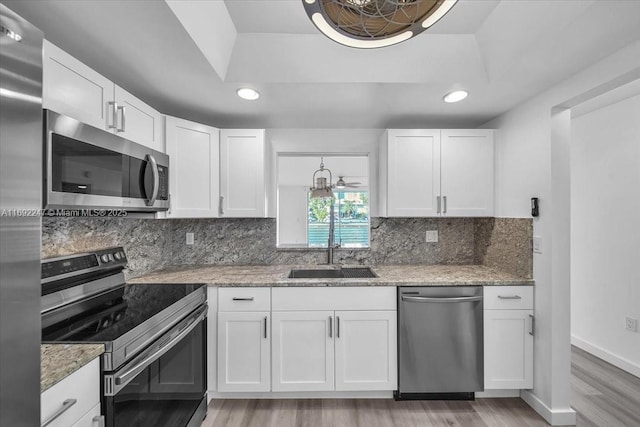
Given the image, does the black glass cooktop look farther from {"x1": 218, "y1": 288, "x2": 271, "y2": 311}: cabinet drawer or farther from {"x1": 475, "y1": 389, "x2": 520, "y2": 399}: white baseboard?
{"x1": 475, "y1": 389, "x2": 520, "y2": 399}: white baseboard

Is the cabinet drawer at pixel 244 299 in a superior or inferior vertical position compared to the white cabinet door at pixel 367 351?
superior

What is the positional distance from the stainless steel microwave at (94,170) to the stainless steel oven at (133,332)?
0.47 metres

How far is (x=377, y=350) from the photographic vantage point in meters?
2.12

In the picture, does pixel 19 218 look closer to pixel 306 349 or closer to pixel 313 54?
pixel 313 54

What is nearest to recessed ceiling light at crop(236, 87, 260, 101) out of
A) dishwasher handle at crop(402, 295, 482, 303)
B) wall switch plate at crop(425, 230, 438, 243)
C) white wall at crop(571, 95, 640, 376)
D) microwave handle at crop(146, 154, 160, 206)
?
microwave handle at crop(146, 154, 160, 206)

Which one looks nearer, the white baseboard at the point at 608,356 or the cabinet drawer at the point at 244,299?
the cabinet drawer at the point at 244,299

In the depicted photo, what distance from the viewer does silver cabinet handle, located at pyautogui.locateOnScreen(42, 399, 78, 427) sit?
875mm

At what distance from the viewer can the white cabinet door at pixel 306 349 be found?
82.9 inches

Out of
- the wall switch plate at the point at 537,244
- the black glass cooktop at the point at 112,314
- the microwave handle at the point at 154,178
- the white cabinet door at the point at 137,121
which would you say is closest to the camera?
the black glass cooktop at the point at 112,314

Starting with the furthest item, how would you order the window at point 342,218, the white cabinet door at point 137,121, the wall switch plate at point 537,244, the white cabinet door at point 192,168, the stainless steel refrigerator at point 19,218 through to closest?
the window at point 342,218 → the white cabinet door at point 192,168 → the wall switch plate at point 537,244 → the white cabinet door at point 137,121 → the stainless steel refrigerator at point 19,218

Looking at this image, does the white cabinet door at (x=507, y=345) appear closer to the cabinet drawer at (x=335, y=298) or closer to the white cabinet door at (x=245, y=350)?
the cabinet drawer at (x=335, y=298)

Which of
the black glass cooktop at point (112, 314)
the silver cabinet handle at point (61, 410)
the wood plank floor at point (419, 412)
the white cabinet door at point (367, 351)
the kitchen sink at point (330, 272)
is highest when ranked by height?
the black glass cooktop at point (112, 314)

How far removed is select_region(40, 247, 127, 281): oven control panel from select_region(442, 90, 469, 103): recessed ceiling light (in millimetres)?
2414

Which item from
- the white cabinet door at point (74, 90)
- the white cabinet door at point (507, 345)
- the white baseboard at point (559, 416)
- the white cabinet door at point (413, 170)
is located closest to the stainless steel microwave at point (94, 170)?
the white cabinet door at point (74, 90)
